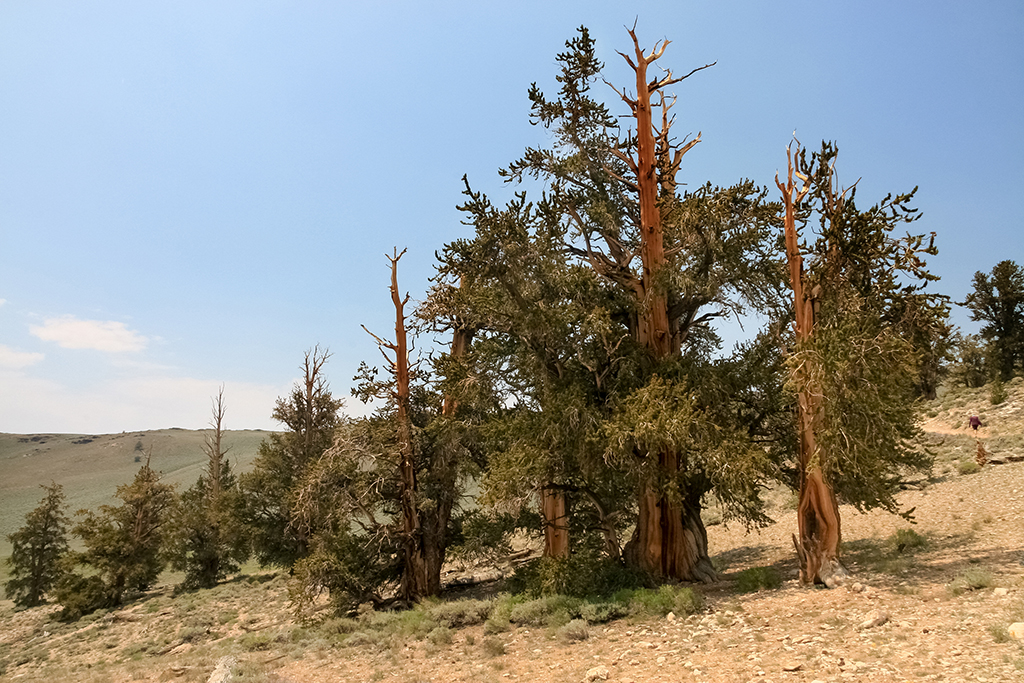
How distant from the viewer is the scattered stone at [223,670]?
950 cm

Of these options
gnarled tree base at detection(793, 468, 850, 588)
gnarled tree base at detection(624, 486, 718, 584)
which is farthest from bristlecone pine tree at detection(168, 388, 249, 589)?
gnarled tree base at detection(793, 468, 850, 588)

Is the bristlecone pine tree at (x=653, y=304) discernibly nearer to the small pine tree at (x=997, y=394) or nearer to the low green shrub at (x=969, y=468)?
the low green shrub at (x=969, y=468)

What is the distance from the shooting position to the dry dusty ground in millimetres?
6699

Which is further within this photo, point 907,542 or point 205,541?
point 205,541

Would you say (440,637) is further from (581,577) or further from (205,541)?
(205,541)

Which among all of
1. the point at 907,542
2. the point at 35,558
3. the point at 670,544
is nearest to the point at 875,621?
the point at 670,544

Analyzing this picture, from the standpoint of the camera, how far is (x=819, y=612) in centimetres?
898

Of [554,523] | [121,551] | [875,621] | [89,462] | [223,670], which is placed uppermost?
[89,462]

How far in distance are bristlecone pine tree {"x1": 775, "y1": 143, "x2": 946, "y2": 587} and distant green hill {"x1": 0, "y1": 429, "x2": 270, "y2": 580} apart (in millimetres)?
71797

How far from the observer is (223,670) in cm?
1023

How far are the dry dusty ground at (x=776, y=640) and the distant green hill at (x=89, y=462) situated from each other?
62004 mm

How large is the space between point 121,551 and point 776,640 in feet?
94.6

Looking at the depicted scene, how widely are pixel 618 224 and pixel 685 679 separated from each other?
457 inches

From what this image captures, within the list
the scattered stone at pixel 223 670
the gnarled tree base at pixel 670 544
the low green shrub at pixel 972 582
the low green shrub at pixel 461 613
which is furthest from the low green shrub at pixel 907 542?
the scattered stone at pixel 223 670
